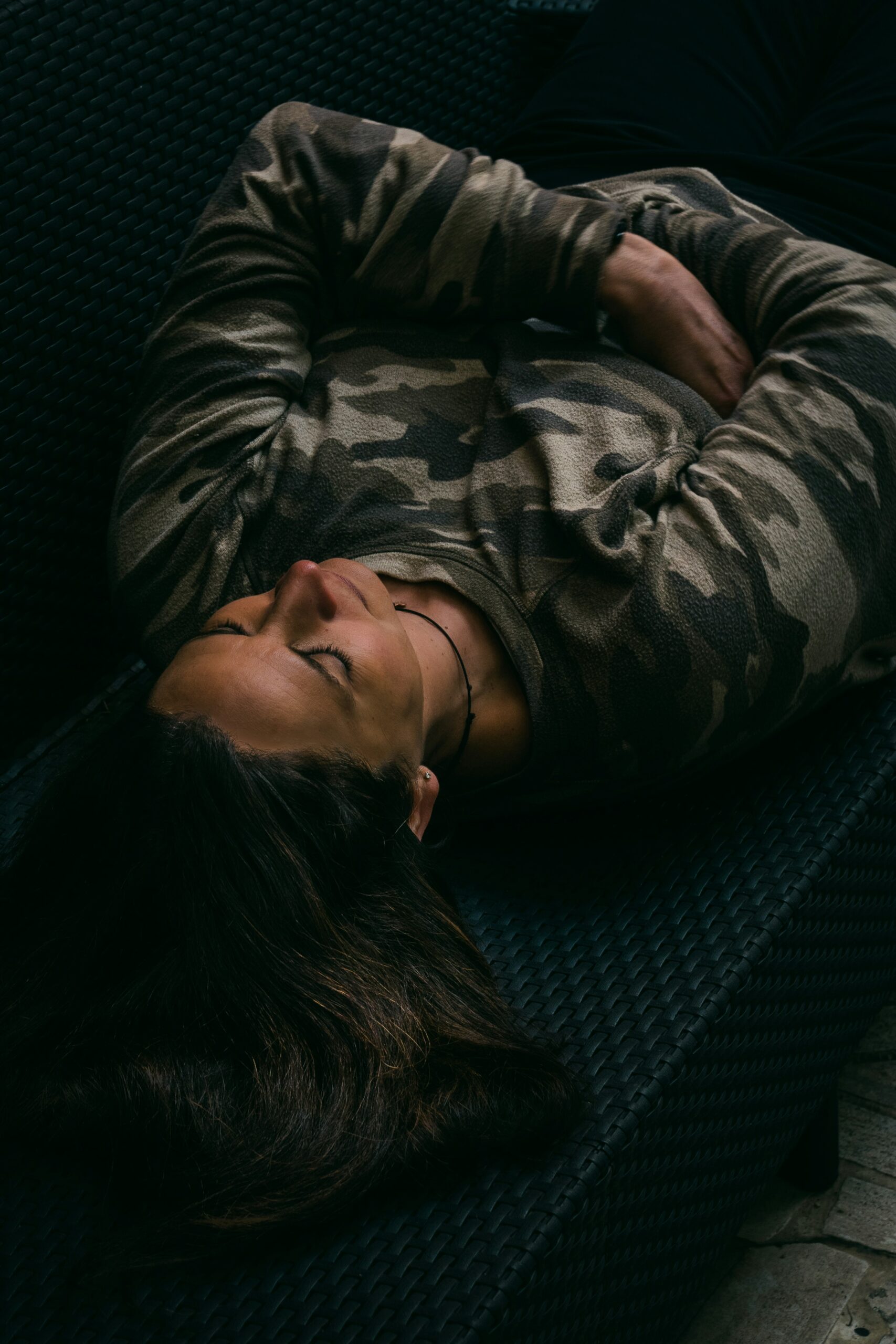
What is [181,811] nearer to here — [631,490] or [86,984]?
[86,984]

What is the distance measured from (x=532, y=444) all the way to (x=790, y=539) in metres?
0.31

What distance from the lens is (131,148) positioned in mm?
1600

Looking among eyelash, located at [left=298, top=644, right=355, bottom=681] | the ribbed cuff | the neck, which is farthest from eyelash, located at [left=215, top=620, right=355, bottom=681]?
the ribbed cuff

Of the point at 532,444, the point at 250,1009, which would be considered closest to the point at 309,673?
the point at 250,1009

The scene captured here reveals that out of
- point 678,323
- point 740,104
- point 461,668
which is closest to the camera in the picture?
point 461,668

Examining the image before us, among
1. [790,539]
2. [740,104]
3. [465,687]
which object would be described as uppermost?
[740,104]

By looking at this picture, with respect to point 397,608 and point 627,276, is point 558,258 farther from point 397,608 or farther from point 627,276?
point 397,608

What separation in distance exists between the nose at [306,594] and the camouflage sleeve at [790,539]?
1.08 feet

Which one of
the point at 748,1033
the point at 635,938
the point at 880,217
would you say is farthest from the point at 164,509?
the point at 880,217

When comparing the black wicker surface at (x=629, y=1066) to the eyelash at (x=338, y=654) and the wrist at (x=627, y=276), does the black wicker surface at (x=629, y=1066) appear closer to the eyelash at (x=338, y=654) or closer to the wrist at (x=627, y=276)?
the eyelash at (x=338, y=654)

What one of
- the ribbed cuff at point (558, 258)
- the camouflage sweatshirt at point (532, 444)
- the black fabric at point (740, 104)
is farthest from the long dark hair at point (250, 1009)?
the black fabric at point (740, 104)

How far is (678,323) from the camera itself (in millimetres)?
1447

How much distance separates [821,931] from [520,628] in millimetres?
455

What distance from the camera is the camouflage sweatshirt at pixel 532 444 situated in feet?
4.05
